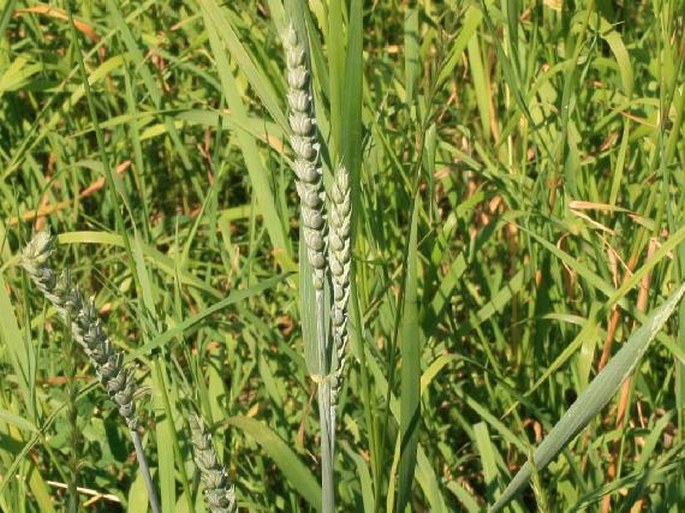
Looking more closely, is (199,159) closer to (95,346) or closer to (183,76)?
(183,76)

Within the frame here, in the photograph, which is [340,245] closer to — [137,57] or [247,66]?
[247,66]

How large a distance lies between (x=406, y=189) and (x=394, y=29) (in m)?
1.04

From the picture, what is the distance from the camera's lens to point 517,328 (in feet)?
6.98

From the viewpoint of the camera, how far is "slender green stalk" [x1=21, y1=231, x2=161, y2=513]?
41.1 inches

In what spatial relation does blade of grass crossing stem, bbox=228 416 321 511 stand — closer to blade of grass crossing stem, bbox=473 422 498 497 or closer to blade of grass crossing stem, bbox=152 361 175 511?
blade of grass crossing stem, bbox=152 361 175 511

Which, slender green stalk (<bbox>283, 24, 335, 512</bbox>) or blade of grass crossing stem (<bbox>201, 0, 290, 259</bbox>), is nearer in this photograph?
slender green stalk (<bbox>283, 24, 335, 512</bbox>)

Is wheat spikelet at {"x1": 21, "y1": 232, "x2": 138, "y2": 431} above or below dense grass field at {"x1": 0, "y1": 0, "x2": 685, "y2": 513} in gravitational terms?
above

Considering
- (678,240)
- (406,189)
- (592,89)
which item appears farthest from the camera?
(592,89)

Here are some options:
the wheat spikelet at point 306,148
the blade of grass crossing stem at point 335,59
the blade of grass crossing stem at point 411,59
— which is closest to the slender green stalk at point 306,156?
the wheat spikelet at point 306,148

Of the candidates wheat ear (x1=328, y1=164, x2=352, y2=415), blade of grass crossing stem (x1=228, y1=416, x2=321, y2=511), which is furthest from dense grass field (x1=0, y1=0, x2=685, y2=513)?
wheat ear (x1=328, y1=164, x2=352, y2=415)

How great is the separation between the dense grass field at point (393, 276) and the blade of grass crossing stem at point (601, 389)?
13mm

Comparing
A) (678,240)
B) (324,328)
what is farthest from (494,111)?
(324,328)

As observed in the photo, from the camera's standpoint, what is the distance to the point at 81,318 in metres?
1.08

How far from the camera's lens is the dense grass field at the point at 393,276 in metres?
1.60
